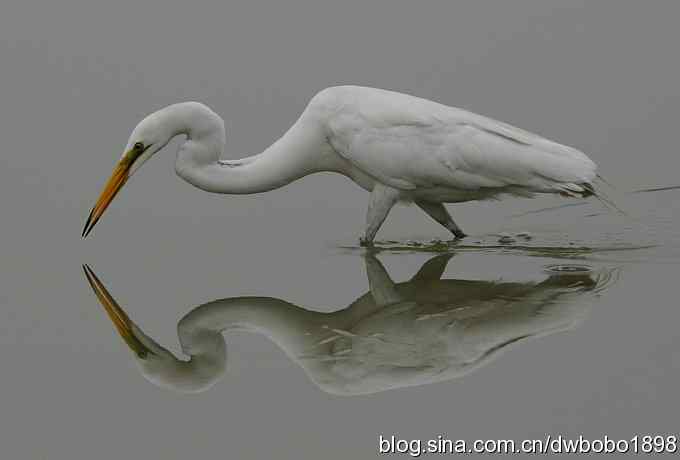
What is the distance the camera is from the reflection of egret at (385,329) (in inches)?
306

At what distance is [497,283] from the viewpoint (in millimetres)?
9578

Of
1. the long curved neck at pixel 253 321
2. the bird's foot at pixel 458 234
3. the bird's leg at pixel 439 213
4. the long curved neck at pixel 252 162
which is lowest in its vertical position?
the long curved neck at pixel 253 321

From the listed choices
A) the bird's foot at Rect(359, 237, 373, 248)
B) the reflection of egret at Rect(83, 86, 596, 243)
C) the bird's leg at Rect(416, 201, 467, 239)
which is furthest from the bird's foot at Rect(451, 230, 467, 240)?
the bird's foot at Rect(359, 237, 373, 248)

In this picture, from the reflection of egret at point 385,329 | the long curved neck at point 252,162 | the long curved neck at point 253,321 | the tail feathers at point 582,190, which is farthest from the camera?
the long curved neck at point 252,162

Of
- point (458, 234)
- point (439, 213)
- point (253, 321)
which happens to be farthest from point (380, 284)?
point (458, 234)

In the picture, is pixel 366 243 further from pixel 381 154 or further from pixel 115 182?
pixel 115 182

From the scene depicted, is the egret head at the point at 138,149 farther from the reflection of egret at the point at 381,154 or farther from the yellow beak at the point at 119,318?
the yellow beak at the point at 119,318

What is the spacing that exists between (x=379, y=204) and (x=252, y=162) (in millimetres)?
1110

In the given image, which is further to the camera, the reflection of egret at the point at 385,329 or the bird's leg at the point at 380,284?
the bird's leg at the point at 380,284

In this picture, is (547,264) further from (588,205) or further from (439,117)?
(588,205)

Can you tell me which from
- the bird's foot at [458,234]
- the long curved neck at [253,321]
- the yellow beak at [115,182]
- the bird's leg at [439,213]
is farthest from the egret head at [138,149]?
the bird's foot at [458,234]

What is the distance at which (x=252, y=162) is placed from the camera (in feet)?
35.6

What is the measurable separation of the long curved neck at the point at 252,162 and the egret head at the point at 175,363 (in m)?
2.06

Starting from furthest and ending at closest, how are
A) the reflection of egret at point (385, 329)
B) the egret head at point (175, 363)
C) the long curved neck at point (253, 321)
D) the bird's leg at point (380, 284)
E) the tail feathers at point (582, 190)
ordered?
the tail feathers at point (582, 190), the bird's leg at point (380, 284), the long curved neck at point (253, 321), the egret head at point (175, 363), the reflection of egret at point (385, 329)
